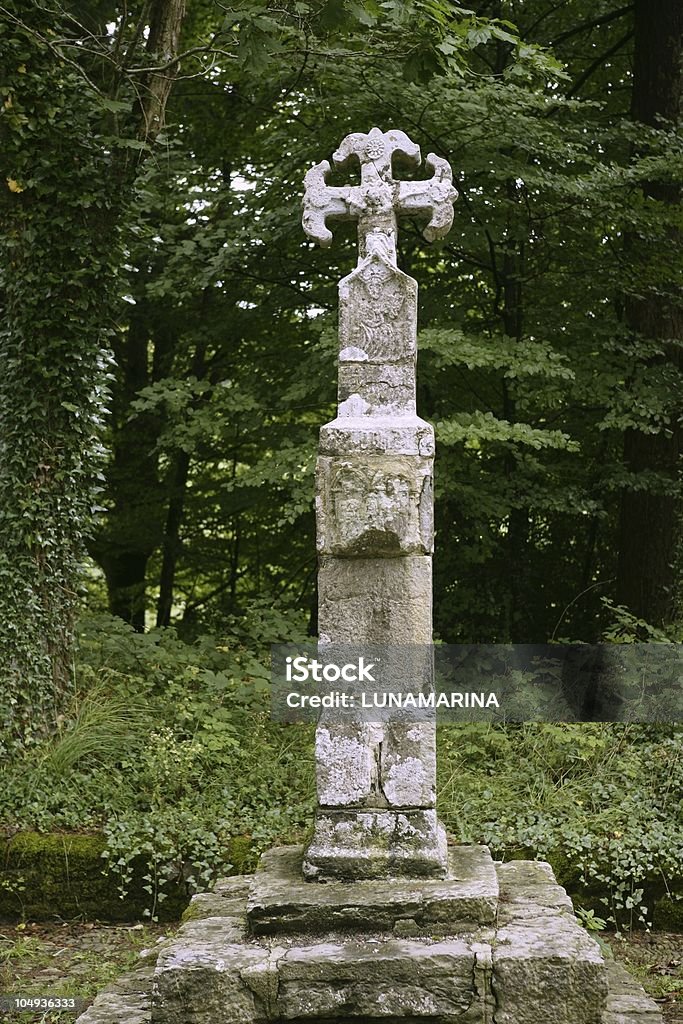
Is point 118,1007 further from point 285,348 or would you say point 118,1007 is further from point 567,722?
point 285,348

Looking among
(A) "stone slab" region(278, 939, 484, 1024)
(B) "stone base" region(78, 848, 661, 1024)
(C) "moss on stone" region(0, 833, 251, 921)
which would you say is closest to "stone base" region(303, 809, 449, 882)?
(B) "stone base" region(78, 848, 661, 1024)

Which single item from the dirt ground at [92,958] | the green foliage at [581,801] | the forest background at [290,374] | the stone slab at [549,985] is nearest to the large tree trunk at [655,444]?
the forest background at [290,374]

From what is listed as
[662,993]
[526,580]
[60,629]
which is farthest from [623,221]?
[662,993]

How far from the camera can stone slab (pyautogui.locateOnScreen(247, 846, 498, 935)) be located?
170 inches

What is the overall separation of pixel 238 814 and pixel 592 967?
10.7ft

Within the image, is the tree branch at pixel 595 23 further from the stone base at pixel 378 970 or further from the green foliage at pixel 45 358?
the stone base at pixel 378 970

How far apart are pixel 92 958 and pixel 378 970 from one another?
2.52 m

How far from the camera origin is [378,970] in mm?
4133

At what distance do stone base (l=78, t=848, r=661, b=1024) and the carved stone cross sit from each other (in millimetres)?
2803

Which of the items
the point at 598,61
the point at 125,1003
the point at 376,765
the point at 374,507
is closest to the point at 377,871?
the point at 376,765

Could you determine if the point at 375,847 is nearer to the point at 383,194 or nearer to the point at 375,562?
the point at 375,562

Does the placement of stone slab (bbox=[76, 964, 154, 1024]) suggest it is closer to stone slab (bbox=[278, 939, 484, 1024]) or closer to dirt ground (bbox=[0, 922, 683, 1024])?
dirt ground (bbox=[0, 922, 683, 1024])

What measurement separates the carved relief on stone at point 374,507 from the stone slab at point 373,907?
1371 millimetres

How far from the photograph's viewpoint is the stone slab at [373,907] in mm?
4328
